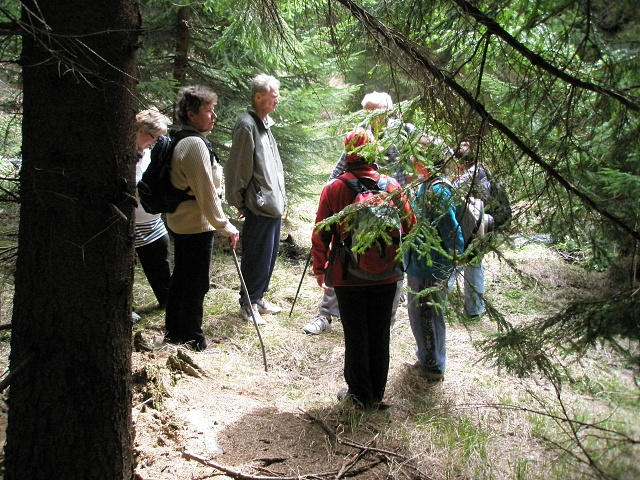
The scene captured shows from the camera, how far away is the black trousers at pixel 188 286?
4.41 m

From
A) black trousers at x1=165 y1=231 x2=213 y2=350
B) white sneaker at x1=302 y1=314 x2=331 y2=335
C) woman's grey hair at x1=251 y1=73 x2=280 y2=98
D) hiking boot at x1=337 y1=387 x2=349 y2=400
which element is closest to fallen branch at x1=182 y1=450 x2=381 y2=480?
hiking boot at x1=337 y1=387 x2=349 y2=400

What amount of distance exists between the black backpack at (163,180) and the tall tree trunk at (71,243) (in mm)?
1890

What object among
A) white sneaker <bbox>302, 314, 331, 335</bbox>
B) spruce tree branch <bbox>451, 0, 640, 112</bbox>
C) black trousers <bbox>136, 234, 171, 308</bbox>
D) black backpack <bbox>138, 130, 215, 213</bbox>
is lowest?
white sneaker <bbox>302, 314, 331, 335</bbox>

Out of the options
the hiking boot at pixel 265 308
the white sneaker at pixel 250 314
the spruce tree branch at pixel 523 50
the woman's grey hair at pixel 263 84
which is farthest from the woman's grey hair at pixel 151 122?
the spruce tree branch at pixel 523 50

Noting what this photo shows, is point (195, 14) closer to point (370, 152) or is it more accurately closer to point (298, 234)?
point (298, 234)

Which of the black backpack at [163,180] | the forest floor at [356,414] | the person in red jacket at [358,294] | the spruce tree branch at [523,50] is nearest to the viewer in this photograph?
the forest floor at [356,414]

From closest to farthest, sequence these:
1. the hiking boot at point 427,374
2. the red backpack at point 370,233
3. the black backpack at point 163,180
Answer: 1. the red backpack at point 370,233
2. the black backpack at point 163,180
3. the hiking boot at point 427,374

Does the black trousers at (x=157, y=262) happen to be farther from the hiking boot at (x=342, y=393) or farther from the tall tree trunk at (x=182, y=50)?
the tall tree trunk at (x=182, y=50)

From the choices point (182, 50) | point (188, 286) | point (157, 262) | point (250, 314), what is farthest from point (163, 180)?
point (182, 50)

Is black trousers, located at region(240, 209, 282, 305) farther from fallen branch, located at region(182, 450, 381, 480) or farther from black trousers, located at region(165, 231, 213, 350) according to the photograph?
fallen branch, located at region(182, 450, 381, 480)

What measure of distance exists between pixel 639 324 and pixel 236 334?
12.5 feet

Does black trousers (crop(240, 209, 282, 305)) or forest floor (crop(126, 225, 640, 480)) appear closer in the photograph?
forest floor (crop(126, 225, 640, 480))

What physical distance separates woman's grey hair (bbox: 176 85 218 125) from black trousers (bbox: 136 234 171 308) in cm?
139

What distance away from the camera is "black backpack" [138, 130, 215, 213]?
4.12 meters
